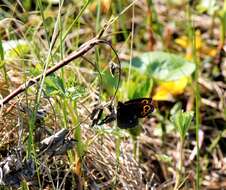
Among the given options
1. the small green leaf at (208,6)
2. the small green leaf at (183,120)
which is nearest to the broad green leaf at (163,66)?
the small green leaf at (208,6)

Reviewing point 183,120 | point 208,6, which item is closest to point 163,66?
point 208,6

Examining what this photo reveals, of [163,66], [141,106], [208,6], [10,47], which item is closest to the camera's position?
[141,106]

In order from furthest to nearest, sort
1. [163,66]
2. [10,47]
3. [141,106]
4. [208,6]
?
[208,6] → [163,66] → [10,47] → [141,106]

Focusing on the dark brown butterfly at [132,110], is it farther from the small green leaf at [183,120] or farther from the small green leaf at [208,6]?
the small green leaf at [208,6]

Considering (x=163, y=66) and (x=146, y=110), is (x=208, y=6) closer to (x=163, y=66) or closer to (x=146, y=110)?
(x=163, y=66)

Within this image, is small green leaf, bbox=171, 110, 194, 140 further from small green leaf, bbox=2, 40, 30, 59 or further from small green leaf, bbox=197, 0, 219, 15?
small green leaf, bbox=197, 0, 219, 15

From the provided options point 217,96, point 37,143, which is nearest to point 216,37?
point 217,96
